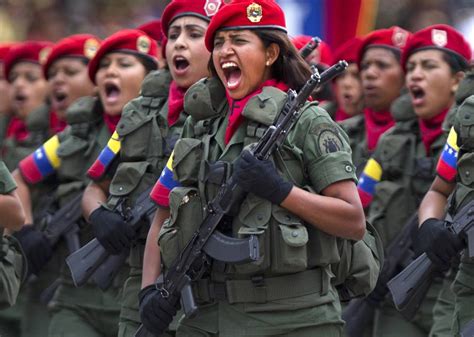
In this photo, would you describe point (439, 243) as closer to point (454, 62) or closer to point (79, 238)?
point (454, 62)

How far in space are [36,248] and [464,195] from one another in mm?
3551

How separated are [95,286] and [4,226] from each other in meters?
1.58

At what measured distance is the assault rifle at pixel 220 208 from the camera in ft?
20.9

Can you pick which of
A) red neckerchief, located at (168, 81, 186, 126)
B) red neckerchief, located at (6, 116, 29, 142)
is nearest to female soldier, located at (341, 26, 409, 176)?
red neckerchief, located at (168, 81, 186, 126)

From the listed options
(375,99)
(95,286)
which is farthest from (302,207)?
(375,99)

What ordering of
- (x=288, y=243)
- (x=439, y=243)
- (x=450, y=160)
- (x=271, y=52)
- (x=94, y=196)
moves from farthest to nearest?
(x=94, y=196) < (x=450, y=160) < (x=439, y=243) < (x=271, y=52) < (x=288, y=243)

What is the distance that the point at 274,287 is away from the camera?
21.0ft

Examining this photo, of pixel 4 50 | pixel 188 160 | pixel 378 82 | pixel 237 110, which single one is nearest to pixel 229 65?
pixel 237 110

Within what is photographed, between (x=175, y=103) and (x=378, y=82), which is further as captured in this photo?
(x=378, y=82)

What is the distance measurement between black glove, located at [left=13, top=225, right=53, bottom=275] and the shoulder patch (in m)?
3.97

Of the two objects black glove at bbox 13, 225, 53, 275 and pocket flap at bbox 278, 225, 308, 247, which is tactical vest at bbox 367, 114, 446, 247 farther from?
pocket flap at bbox 278, 225, 308, 247

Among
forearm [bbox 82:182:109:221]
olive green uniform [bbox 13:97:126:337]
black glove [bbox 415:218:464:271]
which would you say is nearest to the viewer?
black glove [bbox 415:218:464:271]

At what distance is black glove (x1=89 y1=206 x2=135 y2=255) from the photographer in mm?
8172

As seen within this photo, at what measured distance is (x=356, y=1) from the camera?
47.1ft
